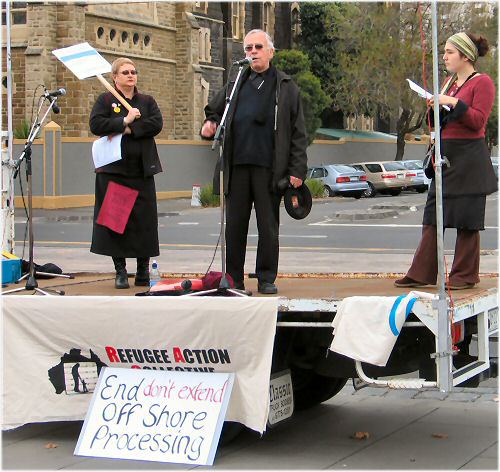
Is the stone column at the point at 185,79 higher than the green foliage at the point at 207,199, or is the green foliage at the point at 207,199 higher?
the stone column at the point at 185,79

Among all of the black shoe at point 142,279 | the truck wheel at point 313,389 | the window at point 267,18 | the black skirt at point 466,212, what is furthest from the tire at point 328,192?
the black skirt at point 466,212

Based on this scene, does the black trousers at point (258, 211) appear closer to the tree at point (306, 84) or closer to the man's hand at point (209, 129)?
the man's hand at point (209, 129)

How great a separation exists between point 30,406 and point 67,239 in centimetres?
1612

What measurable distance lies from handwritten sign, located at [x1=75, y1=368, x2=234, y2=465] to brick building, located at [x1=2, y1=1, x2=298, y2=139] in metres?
28.3

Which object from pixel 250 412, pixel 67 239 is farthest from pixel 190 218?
pixel 250 412

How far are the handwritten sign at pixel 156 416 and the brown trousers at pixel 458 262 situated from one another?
1581 mm

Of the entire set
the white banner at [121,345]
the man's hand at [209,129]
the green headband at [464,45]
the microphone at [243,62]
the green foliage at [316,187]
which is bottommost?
the green foliage at [316,187]

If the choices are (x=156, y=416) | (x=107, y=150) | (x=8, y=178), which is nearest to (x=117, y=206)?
(x=107, y=150)

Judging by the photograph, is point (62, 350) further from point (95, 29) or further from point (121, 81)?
point (95, 29)

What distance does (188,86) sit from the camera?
45.5 metres

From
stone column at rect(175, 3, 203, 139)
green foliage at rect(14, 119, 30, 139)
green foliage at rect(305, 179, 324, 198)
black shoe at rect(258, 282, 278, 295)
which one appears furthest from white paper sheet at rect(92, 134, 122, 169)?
stone column at rect(175, 3, 203, 139)

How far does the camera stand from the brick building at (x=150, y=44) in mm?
38531

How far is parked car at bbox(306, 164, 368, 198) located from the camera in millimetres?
39719

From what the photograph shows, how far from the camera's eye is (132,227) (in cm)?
800
